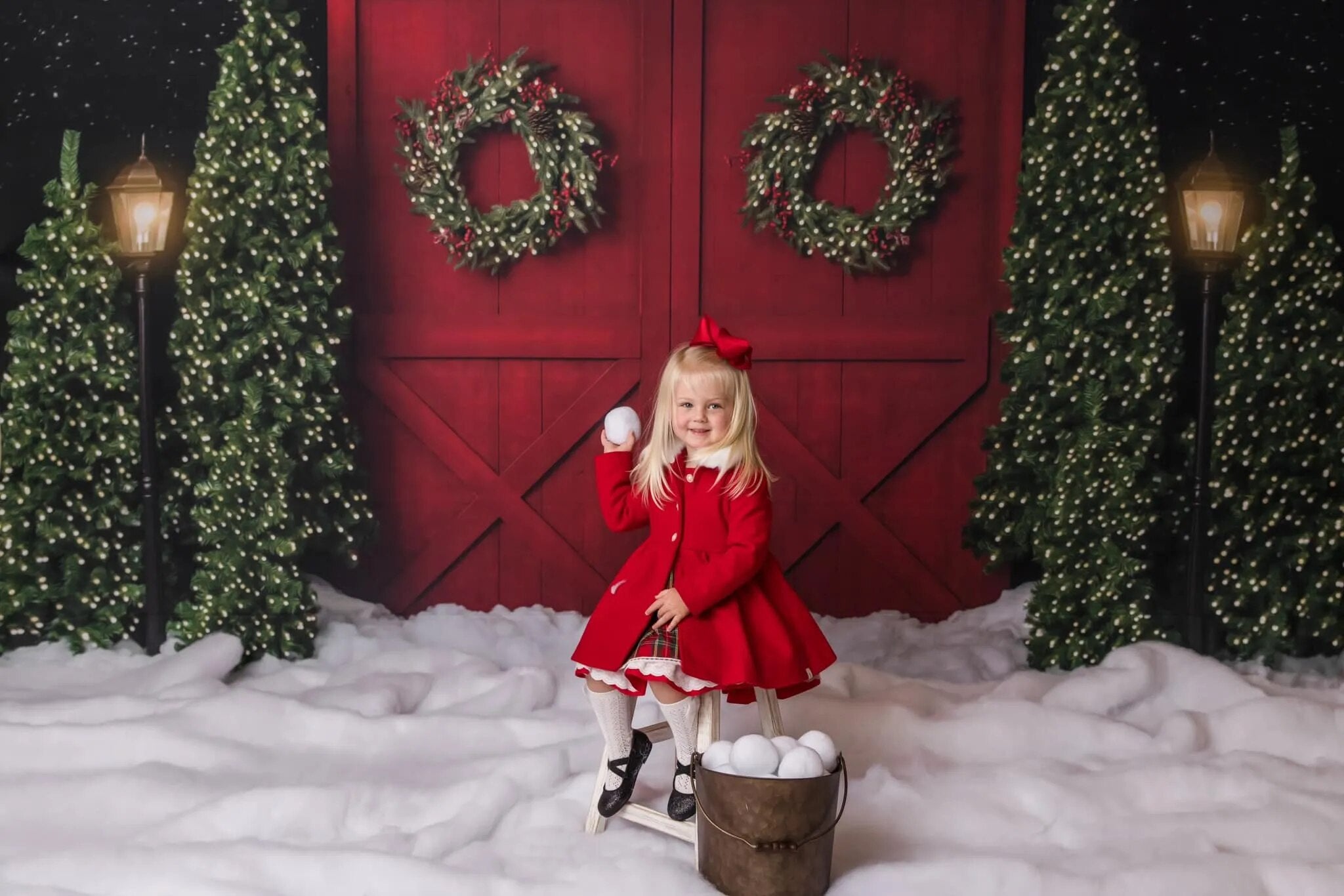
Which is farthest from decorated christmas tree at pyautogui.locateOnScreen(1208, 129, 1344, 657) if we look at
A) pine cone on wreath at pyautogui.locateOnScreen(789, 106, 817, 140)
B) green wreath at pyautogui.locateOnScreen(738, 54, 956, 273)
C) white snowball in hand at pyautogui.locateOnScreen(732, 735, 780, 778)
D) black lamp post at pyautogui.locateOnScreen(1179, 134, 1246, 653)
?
white snowball in hand at pyautogui.locateOnScreen(732, 735, 780, 778)

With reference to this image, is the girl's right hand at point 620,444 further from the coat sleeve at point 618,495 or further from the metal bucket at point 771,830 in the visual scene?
the metal bucket at point 771,830

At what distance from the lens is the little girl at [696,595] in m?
2.89

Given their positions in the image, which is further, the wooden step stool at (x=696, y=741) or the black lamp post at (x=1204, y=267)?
the black lamp post at (x=1204, y=267)

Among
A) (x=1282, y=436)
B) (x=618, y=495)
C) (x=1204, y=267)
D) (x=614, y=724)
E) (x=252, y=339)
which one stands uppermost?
(x=1204, y=267)

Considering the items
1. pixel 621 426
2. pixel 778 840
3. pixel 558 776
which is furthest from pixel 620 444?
pixel 778 840

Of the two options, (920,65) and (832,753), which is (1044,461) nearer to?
(920,65)

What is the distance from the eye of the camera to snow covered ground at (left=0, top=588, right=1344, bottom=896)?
2762 millimetres

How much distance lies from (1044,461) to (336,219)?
2.94 meters

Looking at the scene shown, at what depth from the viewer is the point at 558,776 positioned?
338 cm

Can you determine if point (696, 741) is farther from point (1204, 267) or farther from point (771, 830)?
point (1204, 267)

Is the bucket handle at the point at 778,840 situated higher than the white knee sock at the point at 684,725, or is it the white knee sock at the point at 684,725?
the white knee sock at the point at 684,725

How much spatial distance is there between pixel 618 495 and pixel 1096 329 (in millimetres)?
2077

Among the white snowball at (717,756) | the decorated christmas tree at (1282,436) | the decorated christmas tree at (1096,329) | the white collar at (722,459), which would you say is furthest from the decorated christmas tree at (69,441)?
the decorated christmas tree at (1282,436)

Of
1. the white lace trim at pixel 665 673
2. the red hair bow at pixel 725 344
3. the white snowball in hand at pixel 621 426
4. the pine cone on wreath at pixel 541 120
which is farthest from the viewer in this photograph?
the pine cone on wreath at pixel 541 120
